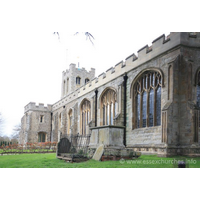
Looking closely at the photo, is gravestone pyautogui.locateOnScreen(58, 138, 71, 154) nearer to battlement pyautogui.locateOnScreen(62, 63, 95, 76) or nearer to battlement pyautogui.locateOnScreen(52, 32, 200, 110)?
battlement pyautogui.locateOnScreen(52, 32, 200, 110)

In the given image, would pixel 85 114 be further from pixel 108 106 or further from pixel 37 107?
pixel 37 107

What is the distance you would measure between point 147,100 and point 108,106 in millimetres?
5594

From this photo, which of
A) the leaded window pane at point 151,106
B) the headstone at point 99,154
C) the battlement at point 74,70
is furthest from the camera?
the battlement at point 74,70

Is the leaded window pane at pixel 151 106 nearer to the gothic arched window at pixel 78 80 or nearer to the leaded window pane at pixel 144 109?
the leaded window pane at pixel 144 109

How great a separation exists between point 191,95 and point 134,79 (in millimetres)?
4463

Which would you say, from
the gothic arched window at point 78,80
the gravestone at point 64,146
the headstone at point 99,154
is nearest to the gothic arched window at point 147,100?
the gravestone at point 64,146

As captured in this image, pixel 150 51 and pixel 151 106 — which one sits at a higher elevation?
pixel 150 51

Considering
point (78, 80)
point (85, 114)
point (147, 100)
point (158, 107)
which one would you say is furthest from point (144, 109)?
point (78, 80)

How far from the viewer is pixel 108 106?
18547 millimetres

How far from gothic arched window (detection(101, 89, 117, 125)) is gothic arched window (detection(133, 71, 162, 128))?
325cm

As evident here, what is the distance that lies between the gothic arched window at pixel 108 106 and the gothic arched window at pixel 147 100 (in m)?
3.25

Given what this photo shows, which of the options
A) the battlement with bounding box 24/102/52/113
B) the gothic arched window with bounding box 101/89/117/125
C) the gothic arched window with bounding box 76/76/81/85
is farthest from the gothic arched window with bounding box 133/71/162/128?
the battlement with bounding box 24/102/52/113

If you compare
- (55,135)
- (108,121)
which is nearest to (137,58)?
(108,121)

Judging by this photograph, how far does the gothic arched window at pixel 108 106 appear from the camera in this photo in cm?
1770
